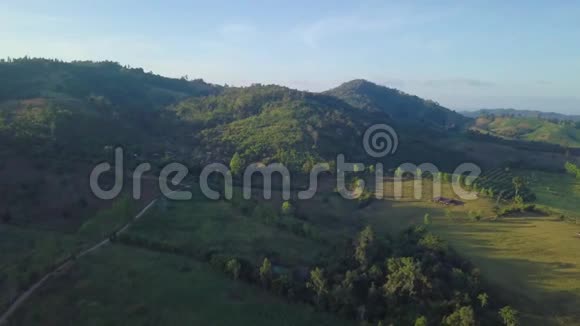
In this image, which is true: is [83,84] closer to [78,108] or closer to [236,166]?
[78,108]

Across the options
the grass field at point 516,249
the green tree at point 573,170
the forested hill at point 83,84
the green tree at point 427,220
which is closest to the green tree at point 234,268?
the grass field at point 516,249

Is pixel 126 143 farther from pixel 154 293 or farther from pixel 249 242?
pixel 154 293

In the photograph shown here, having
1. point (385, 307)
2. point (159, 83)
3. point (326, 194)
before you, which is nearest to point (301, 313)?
point (385, 307)

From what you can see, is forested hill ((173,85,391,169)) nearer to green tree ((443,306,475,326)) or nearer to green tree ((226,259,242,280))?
green tree ((226,259,242,280))

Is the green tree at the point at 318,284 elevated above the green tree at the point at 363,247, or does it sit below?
below

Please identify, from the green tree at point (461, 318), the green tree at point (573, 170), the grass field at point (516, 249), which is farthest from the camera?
the green tree at point (573, 170)

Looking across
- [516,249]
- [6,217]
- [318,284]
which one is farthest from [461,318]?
[6,217]

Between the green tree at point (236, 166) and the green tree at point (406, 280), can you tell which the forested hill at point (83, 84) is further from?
the green tree at point (406, 280)
